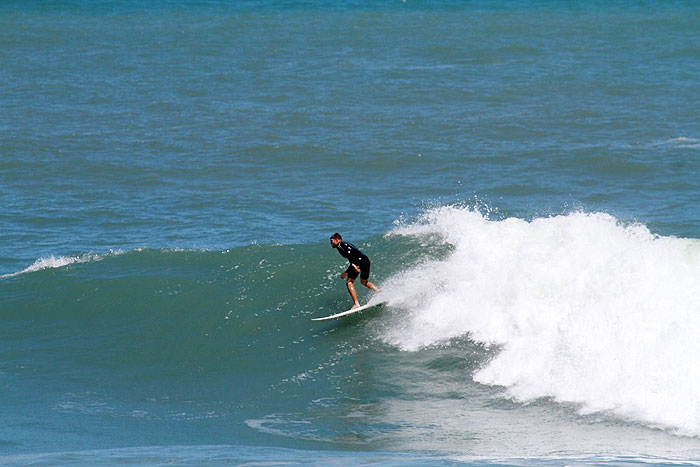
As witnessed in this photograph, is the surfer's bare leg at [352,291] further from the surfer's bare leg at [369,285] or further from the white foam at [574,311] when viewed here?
the white foam at [574,311]

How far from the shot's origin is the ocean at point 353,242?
12.8 metres

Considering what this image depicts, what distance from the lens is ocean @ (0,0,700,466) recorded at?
42.0ft

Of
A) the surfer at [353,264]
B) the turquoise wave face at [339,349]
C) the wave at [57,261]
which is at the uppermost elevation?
the wave at [57,261]

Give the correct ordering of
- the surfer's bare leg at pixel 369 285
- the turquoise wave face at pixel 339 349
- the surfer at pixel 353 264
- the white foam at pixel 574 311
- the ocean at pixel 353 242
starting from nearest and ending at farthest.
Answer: the turquoise wave face at pixel 339 349
the ocean at pixel 353 242
the white foam at pixel 574 311
the surfer at pixel 353 264
the surfer's bare leg at pixel 369 285

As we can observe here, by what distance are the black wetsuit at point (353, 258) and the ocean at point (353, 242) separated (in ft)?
2.48

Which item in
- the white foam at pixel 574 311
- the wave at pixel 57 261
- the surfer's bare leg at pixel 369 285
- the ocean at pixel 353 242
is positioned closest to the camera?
the ocean at pixel 353 242

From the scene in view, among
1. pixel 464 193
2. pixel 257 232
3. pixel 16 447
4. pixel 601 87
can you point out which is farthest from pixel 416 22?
pixel 16 447

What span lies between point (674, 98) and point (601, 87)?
9.52ft

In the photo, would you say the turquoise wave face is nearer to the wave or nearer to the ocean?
the ocean

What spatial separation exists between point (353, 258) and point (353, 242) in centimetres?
510

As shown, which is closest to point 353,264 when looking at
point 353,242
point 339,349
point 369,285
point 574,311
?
point 369,285

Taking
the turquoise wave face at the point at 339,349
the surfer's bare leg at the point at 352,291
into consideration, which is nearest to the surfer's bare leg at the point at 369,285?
the surfer's bare leg at the point at 352,291

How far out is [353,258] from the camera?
16688 millimetres

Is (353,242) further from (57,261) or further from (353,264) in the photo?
(57,261)
